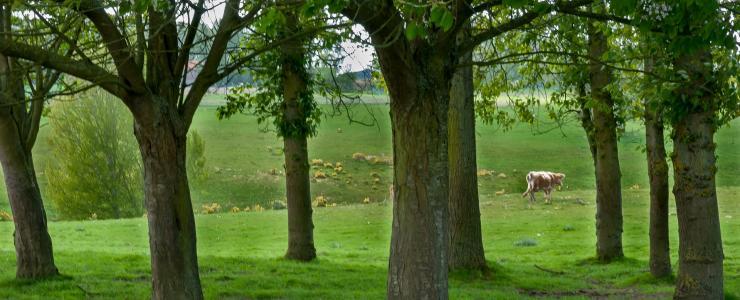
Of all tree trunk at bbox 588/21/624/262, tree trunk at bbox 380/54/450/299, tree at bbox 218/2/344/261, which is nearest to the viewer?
tree trunk at bbox 380/54/450/299

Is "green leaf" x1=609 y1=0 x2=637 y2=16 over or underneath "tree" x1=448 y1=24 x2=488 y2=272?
over

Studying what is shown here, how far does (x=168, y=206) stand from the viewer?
14.3 metres

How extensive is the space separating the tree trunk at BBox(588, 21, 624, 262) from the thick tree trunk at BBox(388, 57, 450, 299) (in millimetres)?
13183

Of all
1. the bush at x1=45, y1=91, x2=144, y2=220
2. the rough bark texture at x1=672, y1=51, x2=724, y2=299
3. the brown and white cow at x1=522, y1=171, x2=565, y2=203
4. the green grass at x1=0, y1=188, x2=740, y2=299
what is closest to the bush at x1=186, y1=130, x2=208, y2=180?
the bush at x1=45, y1=91, x2=144, y2=220

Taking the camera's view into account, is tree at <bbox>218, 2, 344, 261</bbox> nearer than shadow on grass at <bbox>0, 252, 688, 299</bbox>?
No

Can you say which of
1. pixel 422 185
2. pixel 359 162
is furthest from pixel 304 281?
pixel 359 162

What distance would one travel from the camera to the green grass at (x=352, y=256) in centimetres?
1927

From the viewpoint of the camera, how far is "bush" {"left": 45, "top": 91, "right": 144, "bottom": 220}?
69.9 metres

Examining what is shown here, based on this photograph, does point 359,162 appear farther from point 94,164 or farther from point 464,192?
point 464,192

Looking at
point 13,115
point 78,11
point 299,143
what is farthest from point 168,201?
point 299,143

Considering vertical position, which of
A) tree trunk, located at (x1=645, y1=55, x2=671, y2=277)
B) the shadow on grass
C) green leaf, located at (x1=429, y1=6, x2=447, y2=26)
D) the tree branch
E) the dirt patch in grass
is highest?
the tree branch

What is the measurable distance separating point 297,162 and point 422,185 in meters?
12.2

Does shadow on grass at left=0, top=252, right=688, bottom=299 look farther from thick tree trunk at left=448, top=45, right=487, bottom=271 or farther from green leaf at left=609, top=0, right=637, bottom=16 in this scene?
green leaf at left=609, top=0, right=637, bottom=16

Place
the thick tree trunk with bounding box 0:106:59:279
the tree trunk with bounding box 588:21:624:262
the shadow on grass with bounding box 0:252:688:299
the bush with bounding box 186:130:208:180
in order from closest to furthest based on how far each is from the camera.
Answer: the shadow on grass with bounding box 0:252:688:299 → the thick tree trunk with bounding box 0:106:59:279 → the tree trunk with bounding box 588:21:624:262 → the bush with bounding box 186:130:208:180
